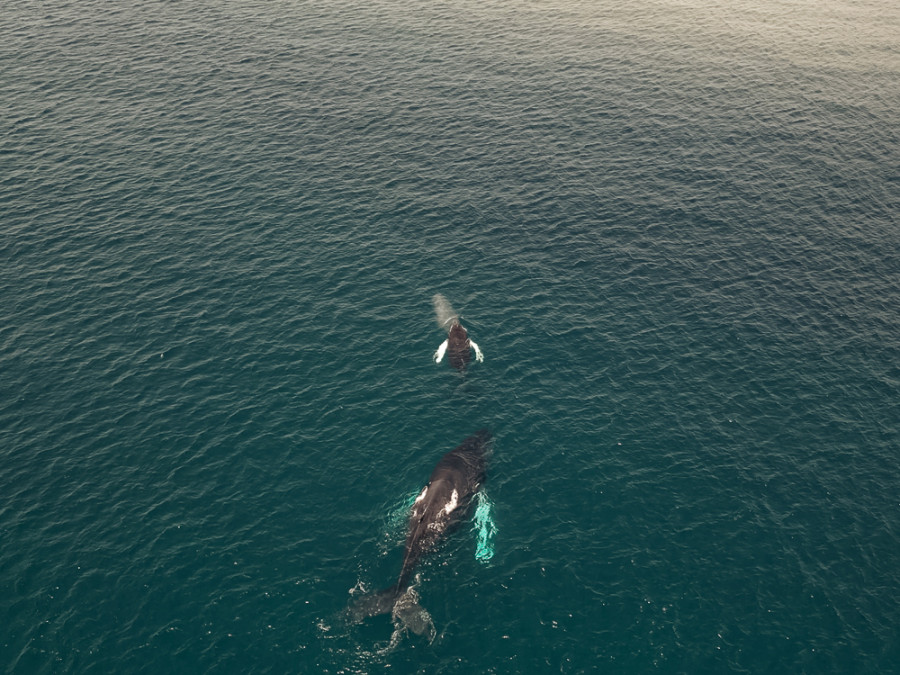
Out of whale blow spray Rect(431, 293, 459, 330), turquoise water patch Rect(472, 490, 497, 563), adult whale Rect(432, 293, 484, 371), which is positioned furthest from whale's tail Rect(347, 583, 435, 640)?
whale blow spray Rect(431, 293, 459, 330)

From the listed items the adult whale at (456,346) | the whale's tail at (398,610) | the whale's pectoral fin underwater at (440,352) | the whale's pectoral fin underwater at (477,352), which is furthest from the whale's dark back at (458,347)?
the whale's tail at (398,610)

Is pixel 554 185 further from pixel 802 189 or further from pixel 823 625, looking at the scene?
pixel 823 625

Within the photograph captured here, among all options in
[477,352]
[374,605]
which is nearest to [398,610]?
[374,605]

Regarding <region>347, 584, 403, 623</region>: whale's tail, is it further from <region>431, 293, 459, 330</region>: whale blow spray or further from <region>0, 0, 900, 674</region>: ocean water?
<region>431, 293, 459, 330</region>: whale blow spray

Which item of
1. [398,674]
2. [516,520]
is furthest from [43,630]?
[516,520]

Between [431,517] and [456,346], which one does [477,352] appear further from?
[431,517]

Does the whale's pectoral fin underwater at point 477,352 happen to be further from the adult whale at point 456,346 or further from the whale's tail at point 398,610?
the whale's tail at point 398,610
